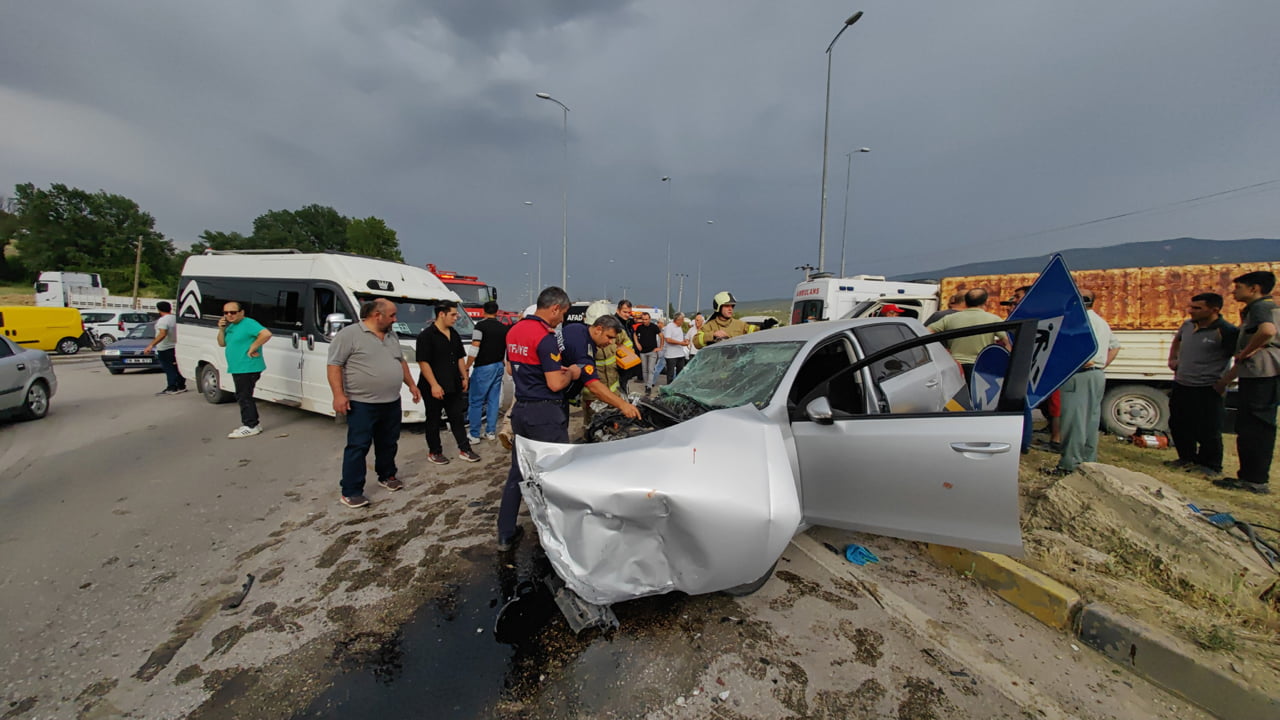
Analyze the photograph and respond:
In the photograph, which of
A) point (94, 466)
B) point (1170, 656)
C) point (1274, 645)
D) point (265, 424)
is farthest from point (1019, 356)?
point (265, 424)

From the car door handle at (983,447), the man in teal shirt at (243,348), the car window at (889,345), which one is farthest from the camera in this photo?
the man in teal shirt at (243,348)

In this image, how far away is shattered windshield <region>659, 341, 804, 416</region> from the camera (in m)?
3.08

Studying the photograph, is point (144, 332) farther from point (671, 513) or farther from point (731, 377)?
point (671, 513)

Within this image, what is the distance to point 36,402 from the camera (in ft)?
22.5

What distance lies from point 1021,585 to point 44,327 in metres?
26.0

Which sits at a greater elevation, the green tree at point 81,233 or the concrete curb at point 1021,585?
the green tree at point 81,233

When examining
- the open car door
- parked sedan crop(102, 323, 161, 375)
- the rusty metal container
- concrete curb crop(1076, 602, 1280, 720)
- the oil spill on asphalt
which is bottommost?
the oil spill on asphalt

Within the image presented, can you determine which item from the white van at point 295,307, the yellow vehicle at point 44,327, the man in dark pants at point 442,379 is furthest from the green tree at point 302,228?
the man in dark pants at point 442,379

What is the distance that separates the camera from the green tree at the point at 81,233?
47.4 meters

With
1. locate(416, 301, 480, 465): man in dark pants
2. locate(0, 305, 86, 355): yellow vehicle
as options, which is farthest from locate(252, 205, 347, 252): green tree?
locate(416, 301, 480, 465): man in dark pants

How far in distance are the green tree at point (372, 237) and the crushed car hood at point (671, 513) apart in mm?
59948

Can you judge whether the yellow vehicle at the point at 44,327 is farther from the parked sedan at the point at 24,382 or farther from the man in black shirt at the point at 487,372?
the man in black shirt at the point at 487,372

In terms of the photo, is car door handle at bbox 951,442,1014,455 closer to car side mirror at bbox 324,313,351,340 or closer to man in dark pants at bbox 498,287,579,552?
man in dark pants at bbox 498,287,579,552

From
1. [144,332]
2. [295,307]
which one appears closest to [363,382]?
[295,307]
